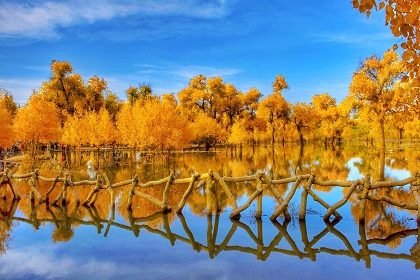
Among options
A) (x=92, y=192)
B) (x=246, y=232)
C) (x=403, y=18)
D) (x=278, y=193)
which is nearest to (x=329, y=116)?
(x=92, y=192)

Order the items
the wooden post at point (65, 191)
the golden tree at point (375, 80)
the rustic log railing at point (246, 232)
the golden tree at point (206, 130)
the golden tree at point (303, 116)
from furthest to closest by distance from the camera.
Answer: the golden tree at point (303, 116), the golden tree at point (206, 130), the golden tree at point (375, 80), the wooden post at point (65, 191), the rustic log railing at point (246, 232)

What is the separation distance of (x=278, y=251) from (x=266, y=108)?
6208 centimetres

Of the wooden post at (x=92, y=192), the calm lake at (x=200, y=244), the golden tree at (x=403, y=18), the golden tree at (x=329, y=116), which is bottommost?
the calm lake at (x=200, y=244)

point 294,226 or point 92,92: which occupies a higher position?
point 92,92

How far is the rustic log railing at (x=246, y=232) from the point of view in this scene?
28.8ft

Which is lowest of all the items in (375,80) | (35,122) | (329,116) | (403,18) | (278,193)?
(278,193)

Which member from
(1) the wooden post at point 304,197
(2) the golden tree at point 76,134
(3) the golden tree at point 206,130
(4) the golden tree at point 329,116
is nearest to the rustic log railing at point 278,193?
(1) the wooden post at point 304,197

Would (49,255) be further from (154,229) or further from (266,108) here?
(266,108)

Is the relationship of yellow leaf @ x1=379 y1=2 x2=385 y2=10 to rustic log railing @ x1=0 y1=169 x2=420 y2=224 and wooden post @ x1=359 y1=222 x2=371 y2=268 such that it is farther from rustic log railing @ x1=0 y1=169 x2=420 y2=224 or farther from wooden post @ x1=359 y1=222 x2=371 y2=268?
rustic log railing @ x1=0 y1=169 x2=420 y2=224

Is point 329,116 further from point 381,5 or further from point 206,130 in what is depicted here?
point 381,5

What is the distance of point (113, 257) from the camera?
902 cm

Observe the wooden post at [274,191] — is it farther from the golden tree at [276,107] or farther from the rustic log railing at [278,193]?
the golden tree at [276,107]

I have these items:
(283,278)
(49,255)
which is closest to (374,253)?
(283,278)

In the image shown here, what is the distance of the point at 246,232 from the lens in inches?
424
